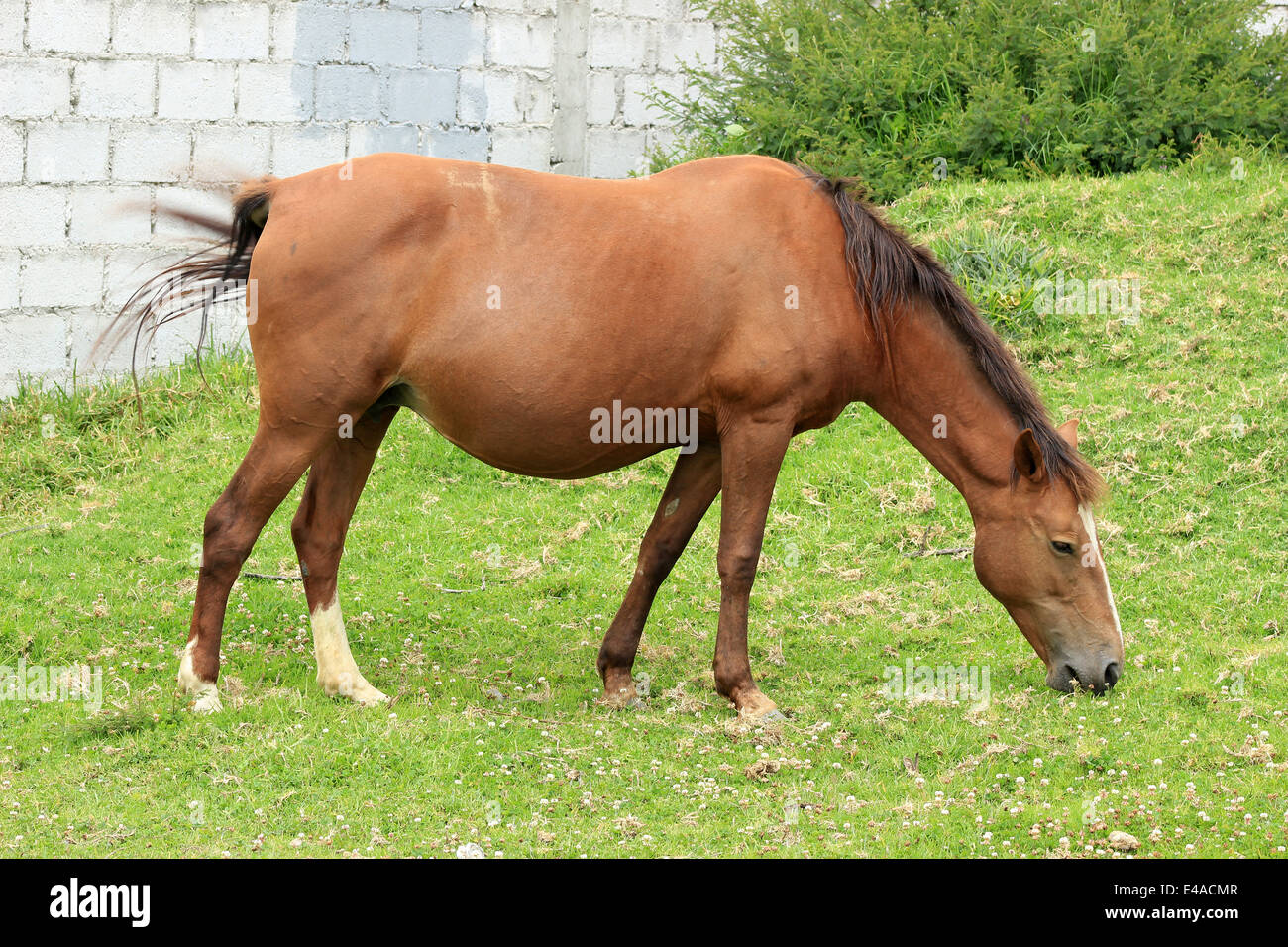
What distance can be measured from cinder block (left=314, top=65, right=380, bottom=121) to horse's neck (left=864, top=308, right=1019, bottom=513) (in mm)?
6063

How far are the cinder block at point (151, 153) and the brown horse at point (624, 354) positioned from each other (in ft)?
14.1

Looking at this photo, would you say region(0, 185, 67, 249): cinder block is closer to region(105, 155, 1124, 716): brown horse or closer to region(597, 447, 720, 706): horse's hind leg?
region(105, 155, 1124, 716): brown horse

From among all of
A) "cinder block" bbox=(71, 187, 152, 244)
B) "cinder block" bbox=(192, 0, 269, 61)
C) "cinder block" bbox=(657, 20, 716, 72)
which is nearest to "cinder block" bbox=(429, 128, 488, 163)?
"cinder block" bbox=(192, 0, 269, 61)

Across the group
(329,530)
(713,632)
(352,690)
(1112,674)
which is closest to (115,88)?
(329,530)

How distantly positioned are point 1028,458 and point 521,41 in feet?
22.0

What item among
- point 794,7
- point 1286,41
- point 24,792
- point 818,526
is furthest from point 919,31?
point 24,792

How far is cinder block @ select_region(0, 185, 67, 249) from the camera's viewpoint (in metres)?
9.53

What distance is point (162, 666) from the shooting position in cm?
624

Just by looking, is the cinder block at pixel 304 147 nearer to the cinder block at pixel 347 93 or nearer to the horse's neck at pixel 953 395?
the cinder block at pixel 347 93

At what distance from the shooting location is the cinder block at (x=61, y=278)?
9.64 metres

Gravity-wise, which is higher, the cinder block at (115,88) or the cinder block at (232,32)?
the cinder block at (232,32)

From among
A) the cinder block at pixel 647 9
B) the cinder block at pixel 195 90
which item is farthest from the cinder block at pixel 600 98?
the cinder block at pixel 195 90

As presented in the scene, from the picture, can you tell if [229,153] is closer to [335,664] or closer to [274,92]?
[274,92]

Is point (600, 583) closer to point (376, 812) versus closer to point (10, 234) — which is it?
point (376, 812)
